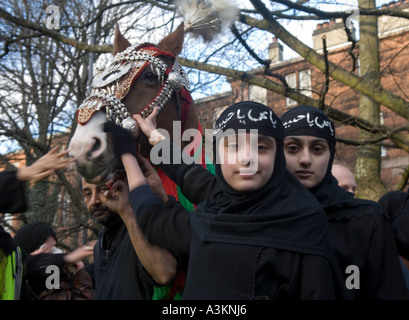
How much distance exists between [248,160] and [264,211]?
0.23 metres

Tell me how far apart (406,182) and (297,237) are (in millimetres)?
5139

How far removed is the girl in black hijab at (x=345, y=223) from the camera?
200 cm

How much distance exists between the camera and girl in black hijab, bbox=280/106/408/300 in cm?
200

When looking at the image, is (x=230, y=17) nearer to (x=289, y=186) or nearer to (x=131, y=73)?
(x=131, y=73)

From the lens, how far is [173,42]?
271 centimetres

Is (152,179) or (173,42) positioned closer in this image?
(152,179)

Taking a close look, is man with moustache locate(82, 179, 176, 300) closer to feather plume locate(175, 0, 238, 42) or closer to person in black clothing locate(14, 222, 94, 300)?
person in black clothing locate(14, 222, 94, 300)

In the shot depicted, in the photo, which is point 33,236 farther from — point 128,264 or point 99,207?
point 128,264

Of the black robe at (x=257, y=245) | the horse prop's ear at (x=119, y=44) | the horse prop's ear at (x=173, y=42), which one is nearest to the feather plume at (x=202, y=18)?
the horse prop's ear at (x=173, y=42)

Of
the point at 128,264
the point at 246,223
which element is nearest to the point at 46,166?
the point at 128,264

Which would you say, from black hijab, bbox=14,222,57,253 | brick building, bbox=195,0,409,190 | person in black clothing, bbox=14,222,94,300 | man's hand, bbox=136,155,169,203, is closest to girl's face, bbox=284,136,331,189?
man's hand, bbox=136,155,169,203

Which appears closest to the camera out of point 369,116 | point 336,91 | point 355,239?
point 355,239
